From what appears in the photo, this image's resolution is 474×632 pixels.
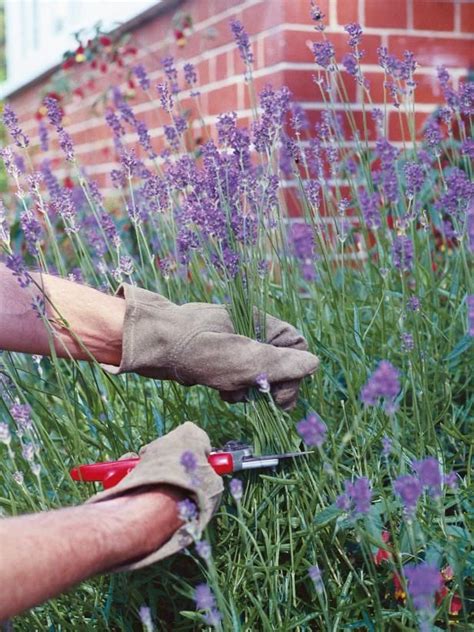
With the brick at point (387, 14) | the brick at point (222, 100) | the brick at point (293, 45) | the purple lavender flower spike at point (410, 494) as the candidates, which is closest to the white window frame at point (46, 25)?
the brick at point (222, 100)

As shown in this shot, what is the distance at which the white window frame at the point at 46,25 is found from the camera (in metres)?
4.93

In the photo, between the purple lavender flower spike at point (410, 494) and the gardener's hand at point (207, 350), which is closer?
the purple lavender flower spike at point (410, 494)

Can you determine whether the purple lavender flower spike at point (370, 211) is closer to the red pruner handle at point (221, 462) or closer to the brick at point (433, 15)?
the red pruner handle at point (221, 462)

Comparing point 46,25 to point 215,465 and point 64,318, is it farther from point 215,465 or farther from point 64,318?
point 215,465

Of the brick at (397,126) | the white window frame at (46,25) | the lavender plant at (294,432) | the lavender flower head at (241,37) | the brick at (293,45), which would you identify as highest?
the white window frame at (46,25)

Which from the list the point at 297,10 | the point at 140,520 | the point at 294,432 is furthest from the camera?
the point at 297,10

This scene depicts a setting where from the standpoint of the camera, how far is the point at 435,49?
12.3 feet

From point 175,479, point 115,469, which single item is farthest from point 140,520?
point 115,469

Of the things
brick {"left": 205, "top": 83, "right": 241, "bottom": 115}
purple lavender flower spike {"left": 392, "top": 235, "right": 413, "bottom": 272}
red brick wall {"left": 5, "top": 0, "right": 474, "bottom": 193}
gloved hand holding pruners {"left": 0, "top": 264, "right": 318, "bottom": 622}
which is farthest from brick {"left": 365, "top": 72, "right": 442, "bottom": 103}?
gloved hand holding pruners {"left": 0, "top": 264, "right": 318, "bottom": 622}

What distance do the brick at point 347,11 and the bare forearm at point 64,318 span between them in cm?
201

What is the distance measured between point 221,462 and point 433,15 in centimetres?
265

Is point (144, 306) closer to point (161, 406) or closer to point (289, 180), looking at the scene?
point (161, 406)

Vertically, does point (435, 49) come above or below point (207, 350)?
above

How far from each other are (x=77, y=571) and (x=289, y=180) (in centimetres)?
233
